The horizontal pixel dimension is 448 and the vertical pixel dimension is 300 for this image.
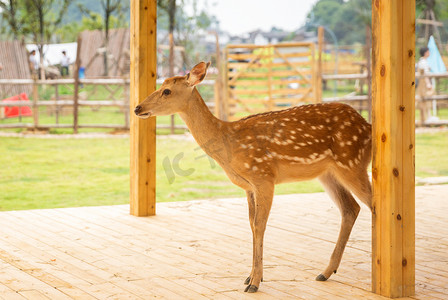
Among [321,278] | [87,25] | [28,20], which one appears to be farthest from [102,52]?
[321,278]

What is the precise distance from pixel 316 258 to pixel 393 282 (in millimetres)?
987

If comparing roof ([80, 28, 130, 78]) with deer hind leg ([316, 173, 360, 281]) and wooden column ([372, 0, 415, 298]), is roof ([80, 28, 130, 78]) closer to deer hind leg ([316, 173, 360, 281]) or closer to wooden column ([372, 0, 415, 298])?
deer hind leg ([316, 173, 360, 281])

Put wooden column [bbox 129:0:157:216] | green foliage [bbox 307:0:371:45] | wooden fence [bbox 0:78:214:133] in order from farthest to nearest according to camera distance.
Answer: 1. green foliage [bbox 307:0:371:45]
2. wooden fence [bbox 0:78:214:133]
3. wooden column [bbox 129:0:157:216]

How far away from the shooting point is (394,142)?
343 centimetres

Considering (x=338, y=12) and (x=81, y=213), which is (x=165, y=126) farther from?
(x=338, y=12)

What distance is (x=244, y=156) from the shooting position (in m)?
3.88

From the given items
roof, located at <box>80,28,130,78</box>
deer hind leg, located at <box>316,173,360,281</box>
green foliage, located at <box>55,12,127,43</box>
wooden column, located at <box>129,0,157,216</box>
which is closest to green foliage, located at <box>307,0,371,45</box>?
green foliage, located at <box>55,12,127,43</box>

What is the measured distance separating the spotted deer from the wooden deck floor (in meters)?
0.27

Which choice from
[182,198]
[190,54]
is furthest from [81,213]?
[190,54]

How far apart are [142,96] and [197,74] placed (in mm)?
2010

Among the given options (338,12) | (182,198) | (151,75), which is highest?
(338,12)

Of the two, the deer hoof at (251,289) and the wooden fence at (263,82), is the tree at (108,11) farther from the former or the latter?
the deer hoof at (251,289)

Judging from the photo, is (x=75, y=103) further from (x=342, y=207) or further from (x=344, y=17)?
(x=344, y=17)

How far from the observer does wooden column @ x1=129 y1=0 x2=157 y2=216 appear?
5.93 metres
